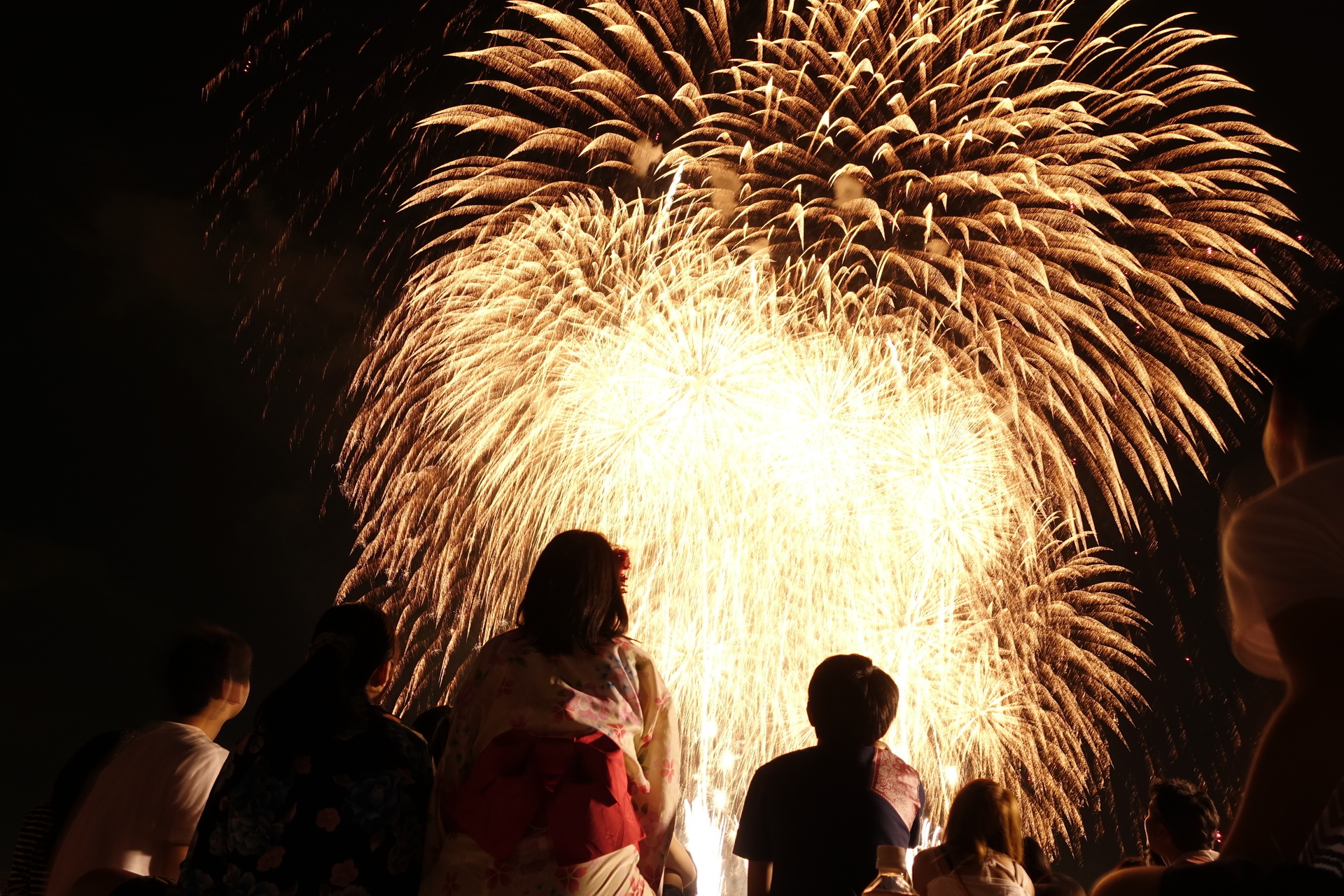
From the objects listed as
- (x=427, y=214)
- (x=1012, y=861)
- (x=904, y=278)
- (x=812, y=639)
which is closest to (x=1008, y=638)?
(x=812, y=639)

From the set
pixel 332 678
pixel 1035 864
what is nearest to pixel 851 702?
pixel 332 678

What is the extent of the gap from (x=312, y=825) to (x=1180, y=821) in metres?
3.43

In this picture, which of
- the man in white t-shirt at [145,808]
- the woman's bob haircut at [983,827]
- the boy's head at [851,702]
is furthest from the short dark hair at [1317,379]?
the man in white t-shirt at [145,808]

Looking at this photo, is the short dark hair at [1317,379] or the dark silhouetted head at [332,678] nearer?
the short dark hair at [1317,379]

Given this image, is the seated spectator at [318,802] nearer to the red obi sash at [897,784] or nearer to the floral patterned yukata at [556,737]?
the floral patterned yukata at [556,737]

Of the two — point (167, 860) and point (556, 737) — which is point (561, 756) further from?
point (167, 860)

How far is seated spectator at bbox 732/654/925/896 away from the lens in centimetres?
343

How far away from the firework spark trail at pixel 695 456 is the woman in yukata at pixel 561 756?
1071 centimetres

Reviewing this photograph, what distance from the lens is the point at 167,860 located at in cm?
360

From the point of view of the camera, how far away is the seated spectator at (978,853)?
3.86 m

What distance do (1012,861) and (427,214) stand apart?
1524cm

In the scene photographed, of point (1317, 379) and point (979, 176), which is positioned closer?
point (1317, 379)

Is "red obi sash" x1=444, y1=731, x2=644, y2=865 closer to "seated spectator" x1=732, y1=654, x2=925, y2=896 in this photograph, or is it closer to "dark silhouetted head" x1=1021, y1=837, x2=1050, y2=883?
"seated spectator" x1=732, y1=654, x2=925, y2=896

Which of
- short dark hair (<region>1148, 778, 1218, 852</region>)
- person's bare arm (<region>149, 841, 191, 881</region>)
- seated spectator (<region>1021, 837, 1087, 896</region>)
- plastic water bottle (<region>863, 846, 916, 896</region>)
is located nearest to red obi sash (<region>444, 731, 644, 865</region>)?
plastic water bottle (<region>863, 846, 916, 896</region>)
